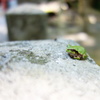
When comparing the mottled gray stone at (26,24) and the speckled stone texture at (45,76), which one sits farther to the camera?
the mottled gray stone at (26,24)

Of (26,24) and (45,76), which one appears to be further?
(26,24)

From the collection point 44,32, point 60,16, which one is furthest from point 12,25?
point 60,16

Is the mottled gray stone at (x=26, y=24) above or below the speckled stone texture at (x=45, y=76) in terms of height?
below

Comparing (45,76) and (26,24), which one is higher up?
(45,76)
